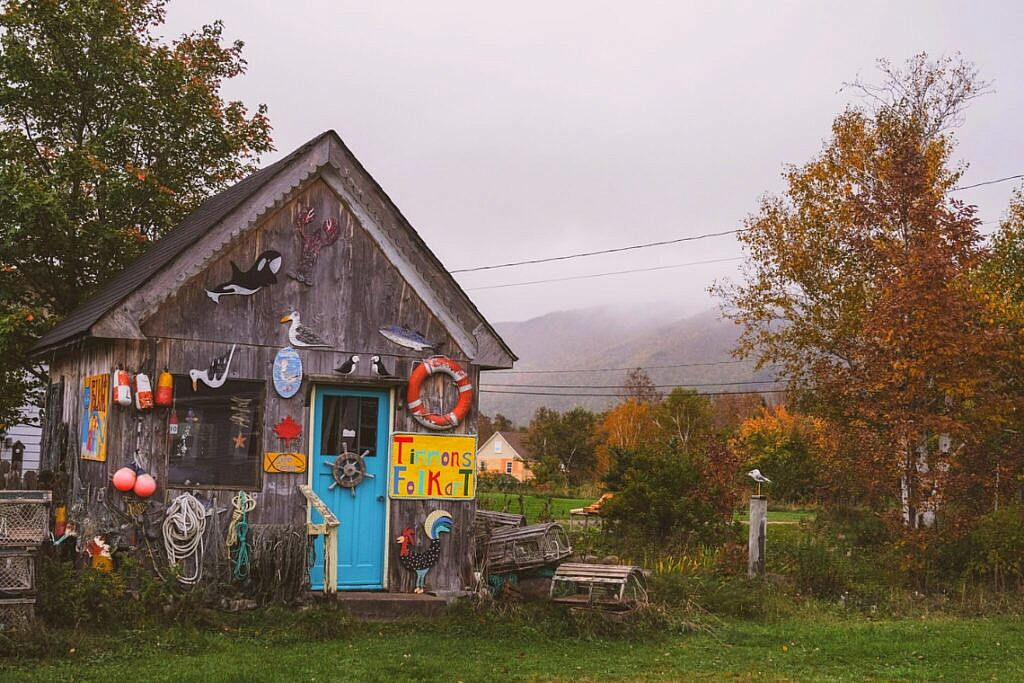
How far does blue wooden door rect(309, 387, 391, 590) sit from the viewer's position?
38.5 ft

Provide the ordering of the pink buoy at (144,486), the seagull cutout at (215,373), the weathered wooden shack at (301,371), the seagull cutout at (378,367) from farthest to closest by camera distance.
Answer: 1. the seagull cutout at (378,367)
2. the seagull cutout at (215,373)
3. the weathered wooden shack at (301,371)
4. the pink buoy at (144,486)

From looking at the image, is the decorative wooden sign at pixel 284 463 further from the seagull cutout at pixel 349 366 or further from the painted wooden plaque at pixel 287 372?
the seagull cutout at pixel 349 366

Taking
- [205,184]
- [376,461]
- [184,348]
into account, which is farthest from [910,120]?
[184,348]

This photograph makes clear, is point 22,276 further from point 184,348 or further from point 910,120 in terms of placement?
point 910,120

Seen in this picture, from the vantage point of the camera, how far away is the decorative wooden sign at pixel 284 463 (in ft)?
37.2

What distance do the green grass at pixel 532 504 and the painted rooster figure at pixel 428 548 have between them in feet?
35.4

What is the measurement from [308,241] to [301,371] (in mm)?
1538

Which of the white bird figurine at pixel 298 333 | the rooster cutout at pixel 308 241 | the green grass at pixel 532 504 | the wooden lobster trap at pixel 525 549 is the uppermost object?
the rooster cutout at pixel 308 241

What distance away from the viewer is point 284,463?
1141 cm

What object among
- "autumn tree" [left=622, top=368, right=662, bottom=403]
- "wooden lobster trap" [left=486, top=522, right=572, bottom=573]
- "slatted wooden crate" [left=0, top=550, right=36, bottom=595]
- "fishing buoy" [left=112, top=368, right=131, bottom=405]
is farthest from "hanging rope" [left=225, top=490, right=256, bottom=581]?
"autumn tree" [left=622, top=368, right=662, bottom=403]

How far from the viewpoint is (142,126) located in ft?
60.2

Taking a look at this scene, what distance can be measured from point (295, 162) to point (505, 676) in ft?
20.3

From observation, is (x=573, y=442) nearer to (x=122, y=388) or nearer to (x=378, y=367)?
(x=378, y=367)

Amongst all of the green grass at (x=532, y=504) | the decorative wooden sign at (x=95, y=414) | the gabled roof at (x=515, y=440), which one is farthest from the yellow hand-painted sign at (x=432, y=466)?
the gabled roof at (x=515, y=440)
